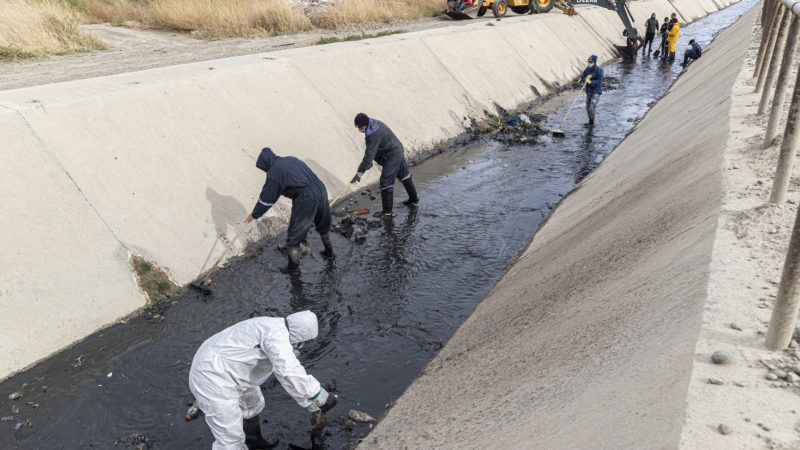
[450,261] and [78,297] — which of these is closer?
[78,297]

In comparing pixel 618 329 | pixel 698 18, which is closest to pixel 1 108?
pixel 618 329

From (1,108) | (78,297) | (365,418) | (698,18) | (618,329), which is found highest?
(698,18)

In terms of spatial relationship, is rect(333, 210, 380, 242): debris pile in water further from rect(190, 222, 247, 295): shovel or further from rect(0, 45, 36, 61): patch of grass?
rect(0, 45, 36, 61): patch of grass

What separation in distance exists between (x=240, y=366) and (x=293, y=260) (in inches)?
138

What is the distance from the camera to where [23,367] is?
17.9 feet

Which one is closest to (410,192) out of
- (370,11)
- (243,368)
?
(243,368)

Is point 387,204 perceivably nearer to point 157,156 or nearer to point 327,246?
point 327,246

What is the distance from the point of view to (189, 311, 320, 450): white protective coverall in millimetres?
3895

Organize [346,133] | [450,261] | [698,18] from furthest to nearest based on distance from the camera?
[698,18], [346,133], [450,261]

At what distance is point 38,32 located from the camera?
43.7 feet

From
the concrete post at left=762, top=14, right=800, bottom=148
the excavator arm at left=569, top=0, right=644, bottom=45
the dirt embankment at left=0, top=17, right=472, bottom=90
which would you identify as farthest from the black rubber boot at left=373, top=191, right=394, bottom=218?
the excavator arm at left=569, top=0, right=644, bottom=45

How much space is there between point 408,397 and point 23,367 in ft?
13.4

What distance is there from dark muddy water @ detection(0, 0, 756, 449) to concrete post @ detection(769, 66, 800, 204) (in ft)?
11.2

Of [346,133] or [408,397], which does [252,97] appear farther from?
[408,397]
